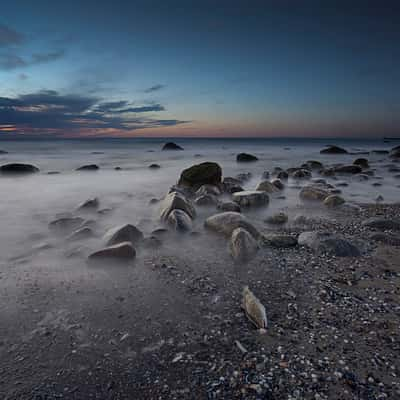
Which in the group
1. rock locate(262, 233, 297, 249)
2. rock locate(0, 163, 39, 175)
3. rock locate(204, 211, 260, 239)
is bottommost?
rock locate(0, 163, 39, 175)

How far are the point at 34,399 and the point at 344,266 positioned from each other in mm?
3021

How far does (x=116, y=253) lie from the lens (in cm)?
319

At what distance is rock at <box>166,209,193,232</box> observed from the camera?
4215 mm

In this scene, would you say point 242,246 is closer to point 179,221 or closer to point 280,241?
point 280,241

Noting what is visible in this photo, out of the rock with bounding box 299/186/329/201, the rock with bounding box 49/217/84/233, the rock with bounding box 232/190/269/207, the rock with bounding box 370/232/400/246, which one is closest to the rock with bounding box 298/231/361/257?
the rock with bounding box 370/232/400/246

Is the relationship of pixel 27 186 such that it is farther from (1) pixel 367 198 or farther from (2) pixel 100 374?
(1) pixel 367 198

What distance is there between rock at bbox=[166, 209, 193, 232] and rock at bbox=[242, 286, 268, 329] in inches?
77.2

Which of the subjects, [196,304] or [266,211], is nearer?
[196,304]

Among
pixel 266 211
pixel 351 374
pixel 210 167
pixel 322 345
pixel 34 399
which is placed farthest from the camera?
pixel 210 167

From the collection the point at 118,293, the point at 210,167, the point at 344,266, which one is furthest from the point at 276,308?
the point at 210,167

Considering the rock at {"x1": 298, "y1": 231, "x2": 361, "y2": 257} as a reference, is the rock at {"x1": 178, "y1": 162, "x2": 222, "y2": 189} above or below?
above

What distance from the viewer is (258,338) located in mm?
1994

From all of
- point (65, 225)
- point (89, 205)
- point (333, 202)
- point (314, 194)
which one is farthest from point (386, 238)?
point (89, 205)

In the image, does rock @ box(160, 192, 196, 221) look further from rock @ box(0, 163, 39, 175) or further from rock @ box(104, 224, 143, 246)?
rock @ box(0, 163, 39, 175)
